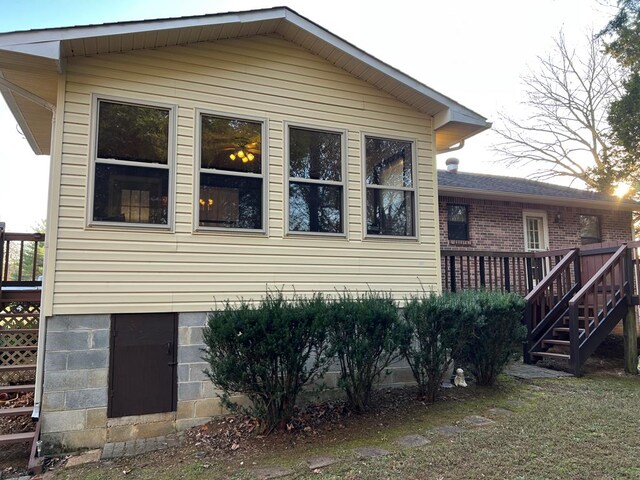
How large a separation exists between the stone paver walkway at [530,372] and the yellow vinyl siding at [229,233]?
1789mm

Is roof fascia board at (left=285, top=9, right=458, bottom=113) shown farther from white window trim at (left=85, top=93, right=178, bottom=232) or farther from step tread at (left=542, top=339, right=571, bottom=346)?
step tread at (left=542, top=339, right=571, bottom=346)

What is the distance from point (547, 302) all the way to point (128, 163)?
22.9 feet

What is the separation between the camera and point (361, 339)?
15.1ft

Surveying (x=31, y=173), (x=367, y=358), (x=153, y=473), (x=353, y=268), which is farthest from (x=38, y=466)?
(x=31, y=173)

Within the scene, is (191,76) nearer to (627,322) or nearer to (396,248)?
(396,248)

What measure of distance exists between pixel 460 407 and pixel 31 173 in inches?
854

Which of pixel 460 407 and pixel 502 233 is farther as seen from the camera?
pixel 502 233

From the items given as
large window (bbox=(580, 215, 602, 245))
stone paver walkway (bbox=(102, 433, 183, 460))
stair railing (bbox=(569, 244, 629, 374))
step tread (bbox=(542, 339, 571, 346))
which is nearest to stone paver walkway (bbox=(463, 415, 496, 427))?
stair railing (bbox=(569, 244, 629, 374))

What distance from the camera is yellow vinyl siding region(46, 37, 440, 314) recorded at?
469cm

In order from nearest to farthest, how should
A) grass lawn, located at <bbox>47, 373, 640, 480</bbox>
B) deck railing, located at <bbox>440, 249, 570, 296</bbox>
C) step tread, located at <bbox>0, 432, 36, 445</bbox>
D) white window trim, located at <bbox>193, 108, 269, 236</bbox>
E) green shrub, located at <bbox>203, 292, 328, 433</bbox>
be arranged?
grass lawn, located at <bbox>47, 373, 640, 480</bbox> → green shrub, located at <bbox>203, 292, 328, 433</bbox> → step tread, located at <bbox>0, 432, 36, 445</bbox> → white window trim, located at <bbox>193, 108, 269, 236</bbox> → deck railing, located at <bbox>440, 249, 570, 296</bbox>

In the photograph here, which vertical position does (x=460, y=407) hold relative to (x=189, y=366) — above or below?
below

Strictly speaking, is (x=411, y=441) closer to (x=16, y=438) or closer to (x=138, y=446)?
(x=138, y=446)

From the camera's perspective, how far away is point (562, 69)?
20.1 meters

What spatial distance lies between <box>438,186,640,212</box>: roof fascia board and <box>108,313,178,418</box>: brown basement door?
740 centimetres
